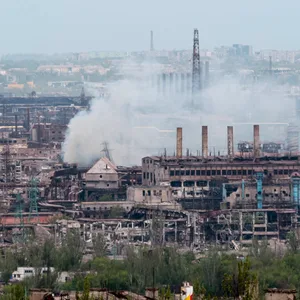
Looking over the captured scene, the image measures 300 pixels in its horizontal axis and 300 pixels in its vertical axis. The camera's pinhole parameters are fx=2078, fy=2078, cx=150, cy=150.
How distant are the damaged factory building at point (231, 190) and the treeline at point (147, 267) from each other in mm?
6294

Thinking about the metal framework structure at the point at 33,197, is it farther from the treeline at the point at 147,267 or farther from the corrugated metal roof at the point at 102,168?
the treeline at the point at 147,267

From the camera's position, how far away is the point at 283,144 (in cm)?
5088

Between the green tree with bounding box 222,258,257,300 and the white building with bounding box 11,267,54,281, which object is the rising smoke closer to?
the white building with bounding box 11,267,54,281

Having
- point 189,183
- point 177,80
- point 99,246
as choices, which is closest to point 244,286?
point 99,246

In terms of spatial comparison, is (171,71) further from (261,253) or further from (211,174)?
(261,253)

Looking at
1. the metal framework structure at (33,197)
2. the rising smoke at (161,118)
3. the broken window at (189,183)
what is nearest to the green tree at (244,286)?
the metal framework structure at (33,197)

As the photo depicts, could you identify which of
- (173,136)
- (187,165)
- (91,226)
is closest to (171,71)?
(173,136)

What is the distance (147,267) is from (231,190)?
14285 millimetres

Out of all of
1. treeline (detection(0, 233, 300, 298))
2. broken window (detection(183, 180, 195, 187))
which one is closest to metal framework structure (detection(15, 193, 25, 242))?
broken window (detection(183, 180, 195, 187))

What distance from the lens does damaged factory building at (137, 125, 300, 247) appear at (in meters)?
34.4

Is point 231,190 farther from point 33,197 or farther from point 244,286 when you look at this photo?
point 244,286

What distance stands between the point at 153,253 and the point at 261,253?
6.70 feet

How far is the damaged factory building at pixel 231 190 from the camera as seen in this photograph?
3444 centimetres

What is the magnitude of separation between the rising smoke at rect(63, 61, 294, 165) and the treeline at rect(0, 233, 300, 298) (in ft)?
62.9
